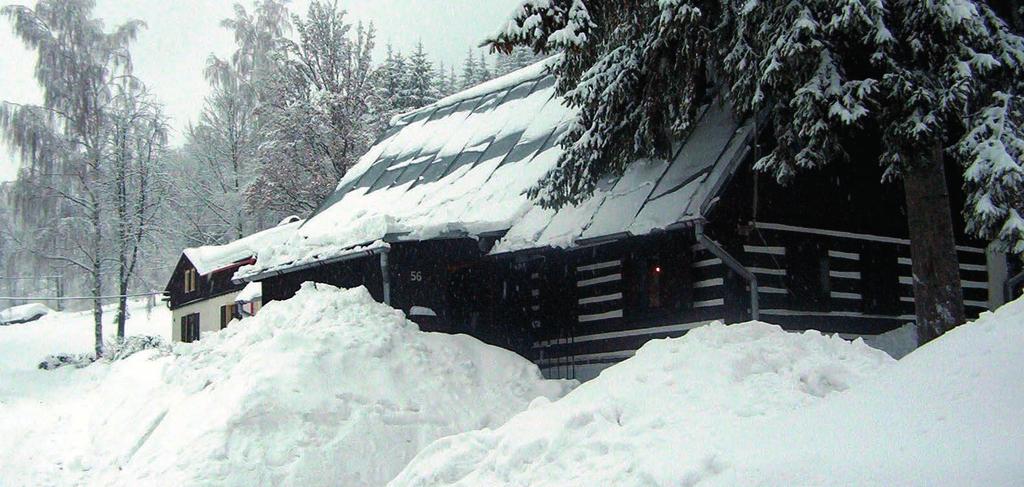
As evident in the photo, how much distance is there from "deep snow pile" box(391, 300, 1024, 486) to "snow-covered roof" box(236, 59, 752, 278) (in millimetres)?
4188

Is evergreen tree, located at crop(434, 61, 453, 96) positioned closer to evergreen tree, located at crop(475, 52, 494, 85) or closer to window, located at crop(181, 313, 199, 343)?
evergreen tree, located at crop(475, 52, 494, 85)

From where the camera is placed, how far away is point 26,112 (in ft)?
96.1

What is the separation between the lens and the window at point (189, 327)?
3366cm

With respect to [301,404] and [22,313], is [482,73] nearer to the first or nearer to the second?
[22,313]

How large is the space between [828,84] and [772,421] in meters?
5.39

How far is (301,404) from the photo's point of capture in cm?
948

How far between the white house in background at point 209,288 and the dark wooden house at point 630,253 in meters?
13.5

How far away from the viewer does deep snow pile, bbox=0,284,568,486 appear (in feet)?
29.7

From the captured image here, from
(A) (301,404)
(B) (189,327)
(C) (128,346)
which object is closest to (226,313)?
(B) (189,327)

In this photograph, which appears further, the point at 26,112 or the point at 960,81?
the point at 26,112

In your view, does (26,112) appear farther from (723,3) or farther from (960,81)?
(960,81)

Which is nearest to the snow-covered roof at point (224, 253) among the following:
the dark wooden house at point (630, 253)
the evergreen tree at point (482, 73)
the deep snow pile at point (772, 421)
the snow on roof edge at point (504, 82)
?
the snow on roof edge at point (504, 82)

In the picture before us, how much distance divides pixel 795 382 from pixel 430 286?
840cm

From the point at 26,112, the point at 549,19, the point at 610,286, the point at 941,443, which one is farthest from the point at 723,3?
the point at 26,112
